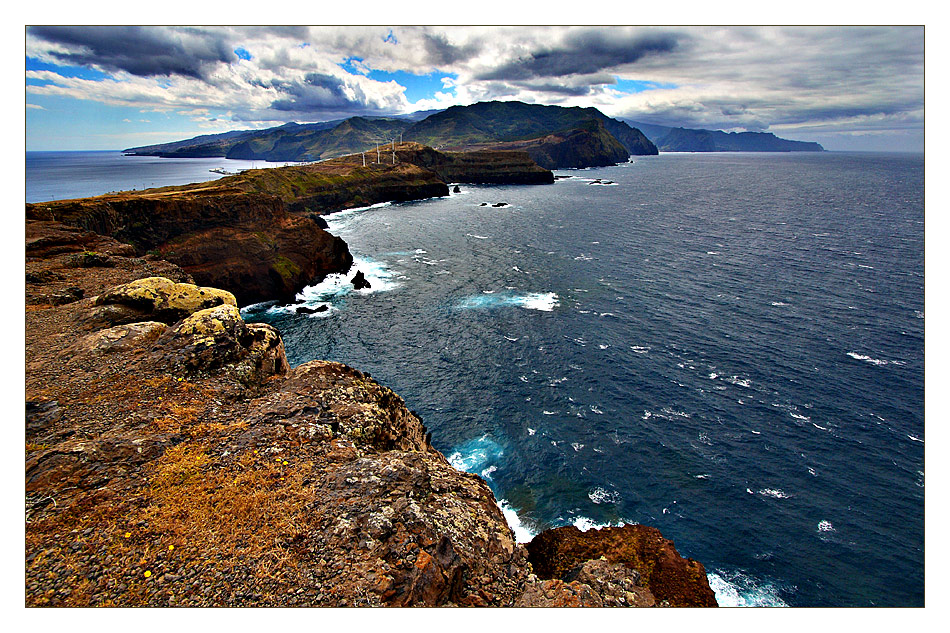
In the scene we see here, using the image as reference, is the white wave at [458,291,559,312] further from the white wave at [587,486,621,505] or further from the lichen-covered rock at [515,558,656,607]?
the lichen-covered rock at [515,558,656,607]

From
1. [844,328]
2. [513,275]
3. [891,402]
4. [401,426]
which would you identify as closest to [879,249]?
[844,328]

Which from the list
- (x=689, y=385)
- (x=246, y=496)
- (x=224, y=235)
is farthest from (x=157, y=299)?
(x=689, y=385)

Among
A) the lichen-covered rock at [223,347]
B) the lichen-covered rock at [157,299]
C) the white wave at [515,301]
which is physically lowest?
the white wave at [515,301]

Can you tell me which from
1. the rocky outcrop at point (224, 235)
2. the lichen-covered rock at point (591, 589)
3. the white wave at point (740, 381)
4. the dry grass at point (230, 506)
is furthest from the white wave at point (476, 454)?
the rocky outcrop at point (224, 235)

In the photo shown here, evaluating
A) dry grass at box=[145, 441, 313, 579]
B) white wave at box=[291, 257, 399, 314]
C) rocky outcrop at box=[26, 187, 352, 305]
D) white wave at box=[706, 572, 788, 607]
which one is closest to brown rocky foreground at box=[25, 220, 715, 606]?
dry grass at box=[145, 441, 313, 579]

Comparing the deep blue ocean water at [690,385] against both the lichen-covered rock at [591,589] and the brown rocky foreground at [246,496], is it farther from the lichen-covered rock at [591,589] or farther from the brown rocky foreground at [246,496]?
the lichen-covered rock at [591,589]

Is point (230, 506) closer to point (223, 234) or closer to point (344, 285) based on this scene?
point (223, 234)
